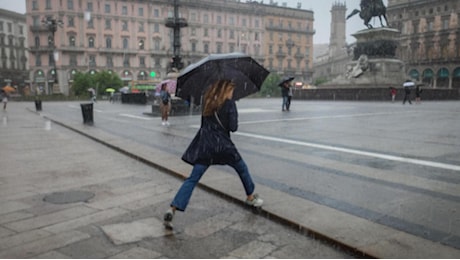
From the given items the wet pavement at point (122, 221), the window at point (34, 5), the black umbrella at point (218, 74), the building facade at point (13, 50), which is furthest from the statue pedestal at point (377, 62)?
the building facade at point (13, 50)

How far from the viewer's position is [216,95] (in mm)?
4168

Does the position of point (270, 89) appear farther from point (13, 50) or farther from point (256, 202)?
point (13, 50)

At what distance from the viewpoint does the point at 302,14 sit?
95.8 m

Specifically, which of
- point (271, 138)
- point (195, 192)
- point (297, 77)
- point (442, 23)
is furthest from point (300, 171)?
point (297, 77)

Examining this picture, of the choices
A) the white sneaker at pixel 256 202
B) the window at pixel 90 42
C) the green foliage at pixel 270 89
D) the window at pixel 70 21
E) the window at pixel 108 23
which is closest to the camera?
the white sneaker at pixel 256 202

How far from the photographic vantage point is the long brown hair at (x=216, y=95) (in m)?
4.16

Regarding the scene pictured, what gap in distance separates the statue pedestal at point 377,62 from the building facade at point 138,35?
3793 centimetres

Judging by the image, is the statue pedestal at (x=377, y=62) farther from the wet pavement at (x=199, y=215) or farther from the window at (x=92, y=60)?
the window at (x=92, y=60)

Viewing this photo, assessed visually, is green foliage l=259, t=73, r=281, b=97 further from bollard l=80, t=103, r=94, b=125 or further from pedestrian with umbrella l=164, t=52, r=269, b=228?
pedestrian with umbrella l=164, t=52, r=269, b=228

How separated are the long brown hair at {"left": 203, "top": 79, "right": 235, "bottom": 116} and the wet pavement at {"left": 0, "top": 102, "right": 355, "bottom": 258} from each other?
1.25m

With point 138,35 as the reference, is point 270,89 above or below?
below

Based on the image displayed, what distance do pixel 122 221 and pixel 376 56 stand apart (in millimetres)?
32664

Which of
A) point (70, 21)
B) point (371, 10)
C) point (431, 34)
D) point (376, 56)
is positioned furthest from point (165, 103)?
point (70, 21)

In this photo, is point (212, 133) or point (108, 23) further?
point (108, 23)
